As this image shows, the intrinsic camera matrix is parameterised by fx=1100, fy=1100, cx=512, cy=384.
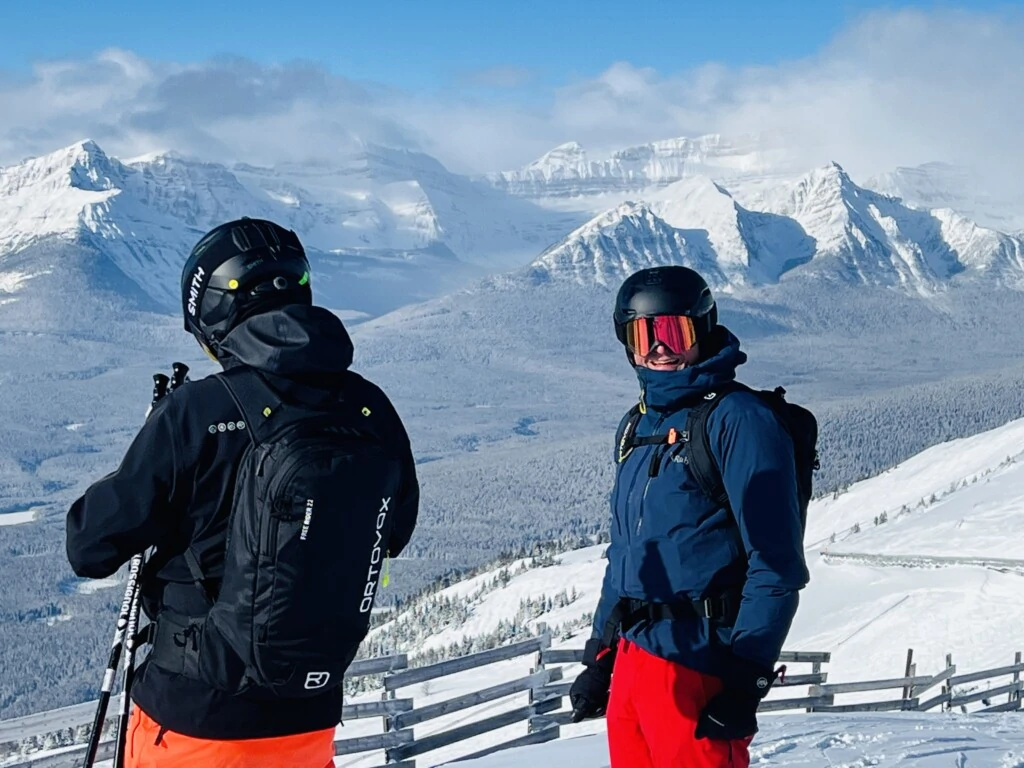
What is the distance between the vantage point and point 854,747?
6.62m

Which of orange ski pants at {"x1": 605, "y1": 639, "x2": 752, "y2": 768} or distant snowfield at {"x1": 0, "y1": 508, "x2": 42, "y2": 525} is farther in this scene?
distant snowfield at {"x1": 0, "y1": 508, "x2": 42, "y2": 525}

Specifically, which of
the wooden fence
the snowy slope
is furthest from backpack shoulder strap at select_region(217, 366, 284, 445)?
the snowy slope

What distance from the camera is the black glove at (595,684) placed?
3.78 metres

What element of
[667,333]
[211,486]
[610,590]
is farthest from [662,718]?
[211,486]

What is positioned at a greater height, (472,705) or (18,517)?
(18,517)

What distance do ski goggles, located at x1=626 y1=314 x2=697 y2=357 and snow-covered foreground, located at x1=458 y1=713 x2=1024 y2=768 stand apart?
3392 mm

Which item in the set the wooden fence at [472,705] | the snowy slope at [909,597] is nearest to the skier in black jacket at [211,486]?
the wooden fence at [472,705]

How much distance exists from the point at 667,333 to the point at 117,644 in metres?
1.97

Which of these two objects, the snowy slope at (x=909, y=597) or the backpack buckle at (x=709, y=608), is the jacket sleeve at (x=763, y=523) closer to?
the backpack buckle at (x=709, y=608)

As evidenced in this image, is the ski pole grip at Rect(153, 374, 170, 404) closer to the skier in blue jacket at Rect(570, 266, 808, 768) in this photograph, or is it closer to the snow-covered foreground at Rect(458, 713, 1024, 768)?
the skier in blue jacket at Rect(570, 266, 808, 768)

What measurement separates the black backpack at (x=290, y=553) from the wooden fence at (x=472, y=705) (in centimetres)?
393

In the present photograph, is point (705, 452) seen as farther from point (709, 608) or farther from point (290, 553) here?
point (290, 553)

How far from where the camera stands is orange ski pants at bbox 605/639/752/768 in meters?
3.38

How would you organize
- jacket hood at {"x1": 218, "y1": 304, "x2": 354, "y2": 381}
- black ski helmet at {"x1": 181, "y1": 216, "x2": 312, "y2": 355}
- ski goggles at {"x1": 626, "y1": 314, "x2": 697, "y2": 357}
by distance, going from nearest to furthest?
1. jacket hood at {"x1": 218, "y1": 304, "x2": 354, "y2": 381}
2. black ski helmet at {"x1": 181, "y1": 216, "x2": 312, "y2": 355}
3. ski goggles at {"x1": 626, "y1": 314, "x2": 697, "y2": 357}
